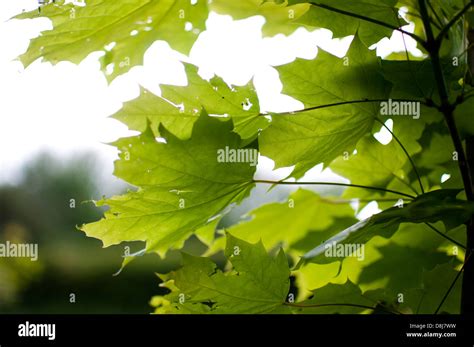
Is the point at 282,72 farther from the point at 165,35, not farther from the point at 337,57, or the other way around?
the point at 165,35

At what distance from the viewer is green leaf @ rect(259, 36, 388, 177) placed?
69 cm

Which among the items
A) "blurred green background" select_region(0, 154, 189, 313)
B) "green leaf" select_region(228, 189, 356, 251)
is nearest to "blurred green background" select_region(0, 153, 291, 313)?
"blurred green background" select_region(0, 154, 189, 313)

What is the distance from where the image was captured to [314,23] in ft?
2.33

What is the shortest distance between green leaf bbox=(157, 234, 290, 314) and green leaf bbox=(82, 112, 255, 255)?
0.05 m

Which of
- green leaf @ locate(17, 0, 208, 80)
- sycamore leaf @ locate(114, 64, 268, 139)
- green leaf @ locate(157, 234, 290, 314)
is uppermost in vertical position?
green leaf @ locate(17, 0, 208, 80)

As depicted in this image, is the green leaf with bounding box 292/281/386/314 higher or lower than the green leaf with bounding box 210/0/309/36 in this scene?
lower

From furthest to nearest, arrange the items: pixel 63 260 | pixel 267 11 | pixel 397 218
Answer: pixel 63 260 < pixel 267 11 < pixel 397 218

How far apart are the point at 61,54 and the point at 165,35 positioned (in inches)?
6.9

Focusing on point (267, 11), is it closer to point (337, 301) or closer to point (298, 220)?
point (298, 220)

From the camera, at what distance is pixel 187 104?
0.74m

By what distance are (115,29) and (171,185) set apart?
1.01ft

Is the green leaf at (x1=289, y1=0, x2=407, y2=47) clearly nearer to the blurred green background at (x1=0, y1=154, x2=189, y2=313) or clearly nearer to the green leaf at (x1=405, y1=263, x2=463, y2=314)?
the green leaf at (x1=405, y1=263, x2=463, y2=314)

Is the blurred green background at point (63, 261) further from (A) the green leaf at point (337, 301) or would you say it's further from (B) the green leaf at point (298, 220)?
(A) the green leaf at point (337, 301)

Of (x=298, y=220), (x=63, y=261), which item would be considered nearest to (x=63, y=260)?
(x=63, y=261)
